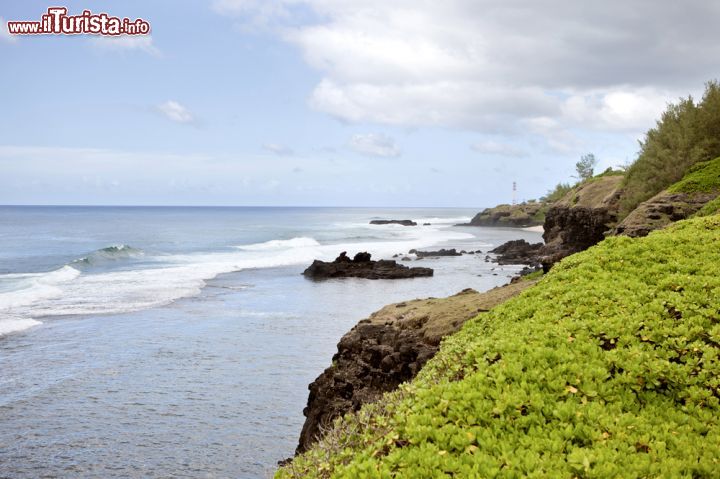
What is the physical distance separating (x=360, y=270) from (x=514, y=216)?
3607 inches

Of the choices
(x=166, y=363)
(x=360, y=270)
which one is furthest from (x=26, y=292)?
(x=360, y=270)

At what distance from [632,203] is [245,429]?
85.8 ft

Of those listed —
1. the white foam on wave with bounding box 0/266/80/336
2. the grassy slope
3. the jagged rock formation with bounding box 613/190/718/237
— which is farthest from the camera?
the white foam on wave with bounding box 0/266/80/336

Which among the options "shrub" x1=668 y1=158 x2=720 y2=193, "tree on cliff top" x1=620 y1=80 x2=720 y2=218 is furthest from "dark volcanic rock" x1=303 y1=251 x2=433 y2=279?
"shrub" x1=668 y1=158 x2=720 y2=193

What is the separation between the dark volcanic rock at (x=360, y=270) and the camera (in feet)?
156

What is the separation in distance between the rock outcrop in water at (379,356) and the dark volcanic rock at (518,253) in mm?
42437

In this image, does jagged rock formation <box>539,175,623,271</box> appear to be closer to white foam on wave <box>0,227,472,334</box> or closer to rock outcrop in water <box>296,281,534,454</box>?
rock outcrop in water <box>296,281,534,454</box>

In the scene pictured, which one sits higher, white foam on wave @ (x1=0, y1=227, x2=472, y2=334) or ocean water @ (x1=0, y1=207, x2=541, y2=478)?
white foam on wave @ (x1=0, y1=227, x2=472, y2=334)

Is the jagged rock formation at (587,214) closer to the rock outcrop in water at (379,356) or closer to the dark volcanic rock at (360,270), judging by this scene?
the dark volcanic rock at (360,270)

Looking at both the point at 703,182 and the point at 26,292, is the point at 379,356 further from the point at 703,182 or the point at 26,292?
the point at 26,292

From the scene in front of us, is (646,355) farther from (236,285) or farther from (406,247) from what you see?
(406,247)

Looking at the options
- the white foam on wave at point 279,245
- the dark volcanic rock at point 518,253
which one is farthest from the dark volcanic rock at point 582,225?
the white foam on wave at point 279,245

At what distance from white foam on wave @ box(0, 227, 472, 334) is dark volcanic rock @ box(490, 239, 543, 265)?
13.4 metres

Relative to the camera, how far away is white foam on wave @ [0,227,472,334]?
3269cm
